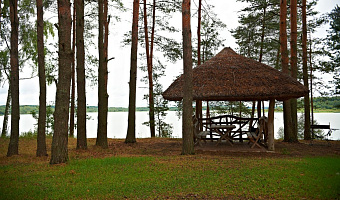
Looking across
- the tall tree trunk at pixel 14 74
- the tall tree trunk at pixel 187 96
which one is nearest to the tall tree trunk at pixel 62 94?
the tall tree trunk at pixel 14 74

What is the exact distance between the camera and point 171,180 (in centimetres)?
522

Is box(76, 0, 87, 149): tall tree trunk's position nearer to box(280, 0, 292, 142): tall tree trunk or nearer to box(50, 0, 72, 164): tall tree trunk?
box(50, 0, 72, 164): tall tree trunk

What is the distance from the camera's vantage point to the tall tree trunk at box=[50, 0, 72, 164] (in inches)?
266

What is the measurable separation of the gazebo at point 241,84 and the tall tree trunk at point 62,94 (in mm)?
3887

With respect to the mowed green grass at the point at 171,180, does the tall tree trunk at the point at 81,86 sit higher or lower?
higher

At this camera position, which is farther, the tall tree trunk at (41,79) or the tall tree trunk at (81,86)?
the tall tree trunk at (81,86)

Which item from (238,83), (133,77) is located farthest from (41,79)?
(238,83)

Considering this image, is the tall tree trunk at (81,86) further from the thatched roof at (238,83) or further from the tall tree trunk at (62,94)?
the thatched roof at (238,83)

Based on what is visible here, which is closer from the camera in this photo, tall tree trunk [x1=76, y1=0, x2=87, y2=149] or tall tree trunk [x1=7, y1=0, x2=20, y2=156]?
tall tree trunk [x1=7, y1=0, x2=20, y2=156]

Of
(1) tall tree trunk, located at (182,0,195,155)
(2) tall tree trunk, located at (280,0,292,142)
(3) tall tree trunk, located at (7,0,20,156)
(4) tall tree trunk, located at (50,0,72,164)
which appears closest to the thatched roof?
(1) tall tree trunk, located at (182,0,195,155)

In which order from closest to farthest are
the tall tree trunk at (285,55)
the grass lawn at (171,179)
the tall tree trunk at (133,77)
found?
the grass lawn at (171,179)
the tall tree trunk at (133,77)
the tall tree trunk at (285,55)

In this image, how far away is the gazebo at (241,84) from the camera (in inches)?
344

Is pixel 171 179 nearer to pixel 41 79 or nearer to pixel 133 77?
pixel 41 79

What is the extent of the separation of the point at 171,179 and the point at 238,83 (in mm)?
5087
